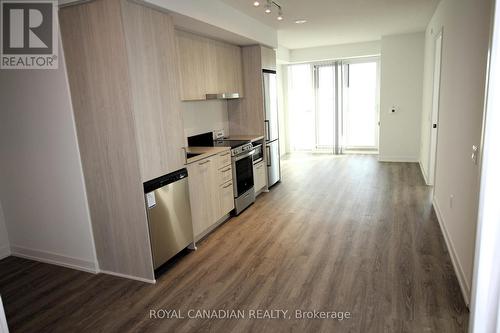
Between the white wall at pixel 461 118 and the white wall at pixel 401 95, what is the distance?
310cm

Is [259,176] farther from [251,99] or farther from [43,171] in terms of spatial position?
[43,171]

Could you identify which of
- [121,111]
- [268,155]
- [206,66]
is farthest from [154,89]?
[268,155]

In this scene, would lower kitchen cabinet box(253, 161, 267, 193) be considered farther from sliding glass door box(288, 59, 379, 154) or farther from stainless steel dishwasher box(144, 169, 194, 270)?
sliding glass door box(288, 59, 379, 154)

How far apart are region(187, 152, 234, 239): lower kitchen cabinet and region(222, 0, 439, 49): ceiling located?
1910 mm

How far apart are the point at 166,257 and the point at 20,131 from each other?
1.85 metres

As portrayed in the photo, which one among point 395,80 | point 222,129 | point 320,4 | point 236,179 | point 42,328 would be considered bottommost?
point 42,328

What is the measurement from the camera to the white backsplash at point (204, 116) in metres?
4.52

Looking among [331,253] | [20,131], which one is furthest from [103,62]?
[331,253]

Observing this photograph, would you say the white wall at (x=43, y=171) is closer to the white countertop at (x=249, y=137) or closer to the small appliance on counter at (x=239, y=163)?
the small appliance on counter at (x=239, y=163)

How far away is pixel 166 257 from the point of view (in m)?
3.12

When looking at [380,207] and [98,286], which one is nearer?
[98,286]

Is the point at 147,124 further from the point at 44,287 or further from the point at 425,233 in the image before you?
the point at 425,233

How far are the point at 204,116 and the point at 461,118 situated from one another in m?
3.20

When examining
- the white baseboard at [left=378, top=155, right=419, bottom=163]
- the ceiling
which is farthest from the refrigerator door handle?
the white baseboard at [left=378, top=155, right=419, bottom=163]
